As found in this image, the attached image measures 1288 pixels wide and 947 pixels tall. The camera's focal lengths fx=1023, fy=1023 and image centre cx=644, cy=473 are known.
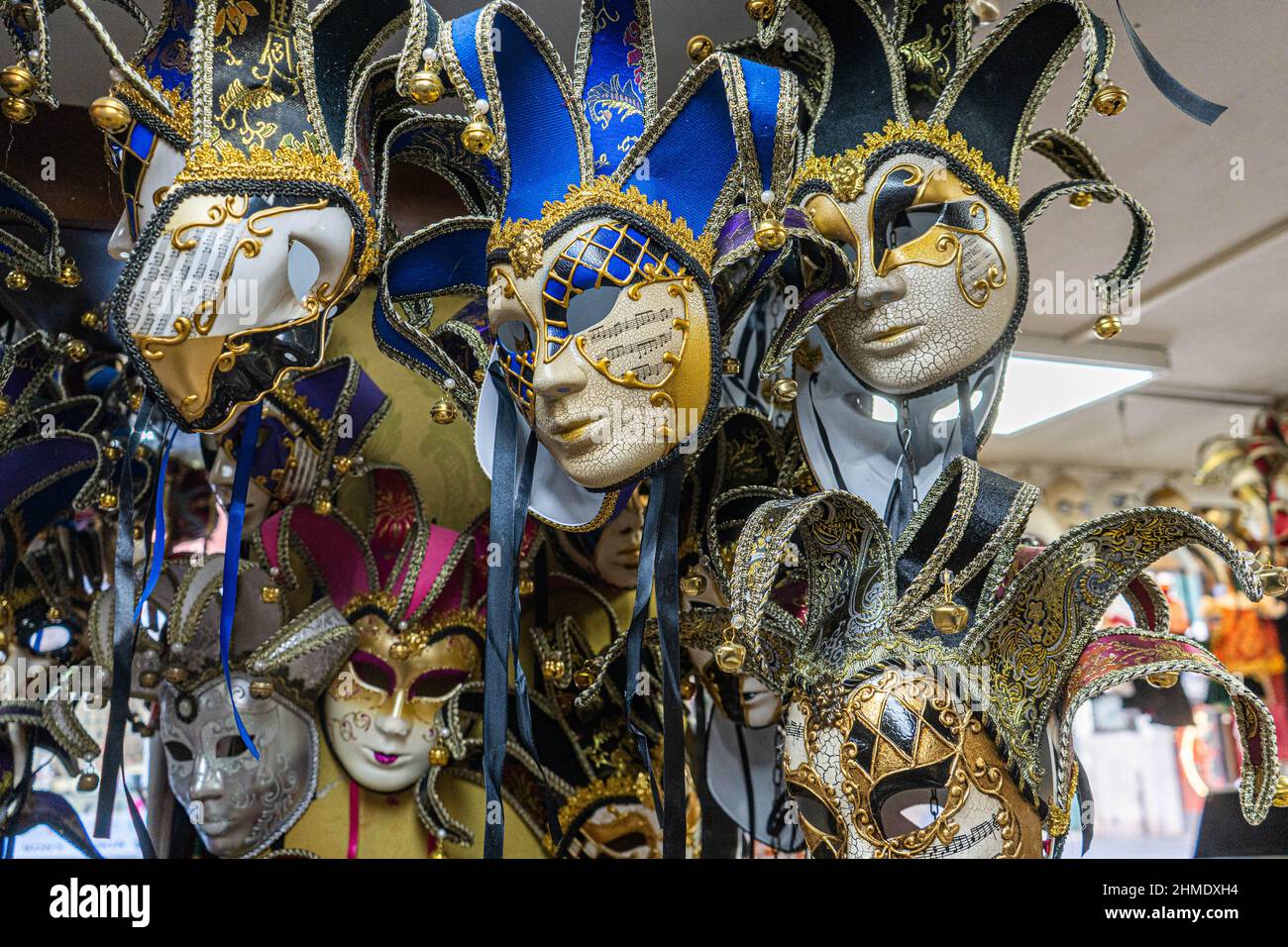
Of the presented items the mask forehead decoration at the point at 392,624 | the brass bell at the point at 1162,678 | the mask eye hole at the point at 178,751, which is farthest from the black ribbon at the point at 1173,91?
the mask eye hole at the point at 178,751

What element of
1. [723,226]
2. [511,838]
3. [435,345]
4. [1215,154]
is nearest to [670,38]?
[723,226]

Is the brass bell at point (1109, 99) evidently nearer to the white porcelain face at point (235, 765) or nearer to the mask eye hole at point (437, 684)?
the mask eye hole at point (437, 684)

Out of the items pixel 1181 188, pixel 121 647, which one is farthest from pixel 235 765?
pixel 1181 188

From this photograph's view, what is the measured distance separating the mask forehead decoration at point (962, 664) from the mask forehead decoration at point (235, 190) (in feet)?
1.46

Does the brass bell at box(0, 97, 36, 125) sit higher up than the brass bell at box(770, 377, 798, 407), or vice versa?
the brass bell at box(0, 97, 36, 125)

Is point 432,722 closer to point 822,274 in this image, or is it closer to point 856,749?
point 856,749

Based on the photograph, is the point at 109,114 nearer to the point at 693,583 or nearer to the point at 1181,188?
the point at 693,583

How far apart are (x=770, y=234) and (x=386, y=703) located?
2.52ft

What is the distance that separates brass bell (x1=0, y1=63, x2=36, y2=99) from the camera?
2.55 ft

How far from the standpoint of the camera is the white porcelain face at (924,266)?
97 centimetres

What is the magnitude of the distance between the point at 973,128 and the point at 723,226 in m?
0.28

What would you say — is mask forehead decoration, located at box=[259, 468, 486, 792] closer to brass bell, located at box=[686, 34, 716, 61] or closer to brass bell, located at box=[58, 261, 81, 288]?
brass bell, located at box=[58, 261, 81, 288]

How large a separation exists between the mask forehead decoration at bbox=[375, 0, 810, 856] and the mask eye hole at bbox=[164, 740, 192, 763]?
0.53 metres

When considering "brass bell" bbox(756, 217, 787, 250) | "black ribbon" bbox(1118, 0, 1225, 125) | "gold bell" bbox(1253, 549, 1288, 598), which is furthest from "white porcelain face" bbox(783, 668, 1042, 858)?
"black ribbon" bbox(1118, 0, 1225, 125)
